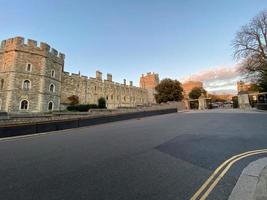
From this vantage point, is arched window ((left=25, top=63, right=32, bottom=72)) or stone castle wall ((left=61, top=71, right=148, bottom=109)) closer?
arched window ((left=25, top=63, right=32, bottom=72))

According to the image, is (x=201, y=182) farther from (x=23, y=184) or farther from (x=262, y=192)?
(x=23, y=184)

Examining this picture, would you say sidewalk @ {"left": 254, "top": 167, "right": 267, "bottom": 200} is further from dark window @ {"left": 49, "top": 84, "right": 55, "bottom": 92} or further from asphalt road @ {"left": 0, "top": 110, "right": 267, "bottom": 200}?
dark window @ {"left": 49, "top": 84, "right": 55, "bottom": 92}

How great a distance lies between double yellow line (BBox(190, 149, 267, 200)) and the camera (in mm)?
2377

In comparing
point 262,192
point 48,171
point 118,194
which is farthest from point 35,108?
point 262,192

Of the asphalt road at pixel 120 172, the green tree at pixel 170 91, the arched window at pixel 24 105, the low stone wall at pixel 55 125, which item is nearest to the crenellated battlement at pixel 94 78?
the arched window at pixel 24 105

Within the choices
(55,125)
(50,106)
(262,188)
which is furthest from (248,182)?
(50,106)

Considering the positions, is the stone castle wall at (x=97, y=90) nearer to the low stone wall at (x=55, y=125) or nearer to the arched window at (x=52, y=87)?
the arched window at (x=52, y=87)

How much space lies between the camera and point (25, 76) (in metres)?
23.8

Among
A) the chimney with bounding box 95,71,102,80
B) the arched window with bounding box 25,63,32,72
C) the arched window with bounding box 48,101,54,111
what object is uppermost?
the chimney with bounding box 95,71,102,80

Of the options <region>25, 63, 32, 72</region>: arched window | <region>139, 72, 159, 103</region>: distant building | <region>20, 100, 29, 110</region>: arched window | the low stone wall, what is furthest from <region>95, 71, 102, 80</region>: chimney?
<region>139, 72, 159, 103</region>: distant building

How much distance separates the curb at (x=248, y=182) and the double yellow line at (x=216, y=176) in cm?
32

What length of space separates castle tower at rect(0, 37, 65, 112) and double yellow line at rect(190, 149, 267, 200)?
92.3ft

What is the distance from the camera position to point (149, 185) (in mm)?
2639

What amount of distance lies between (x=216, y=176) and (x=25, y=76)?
30121 mm
